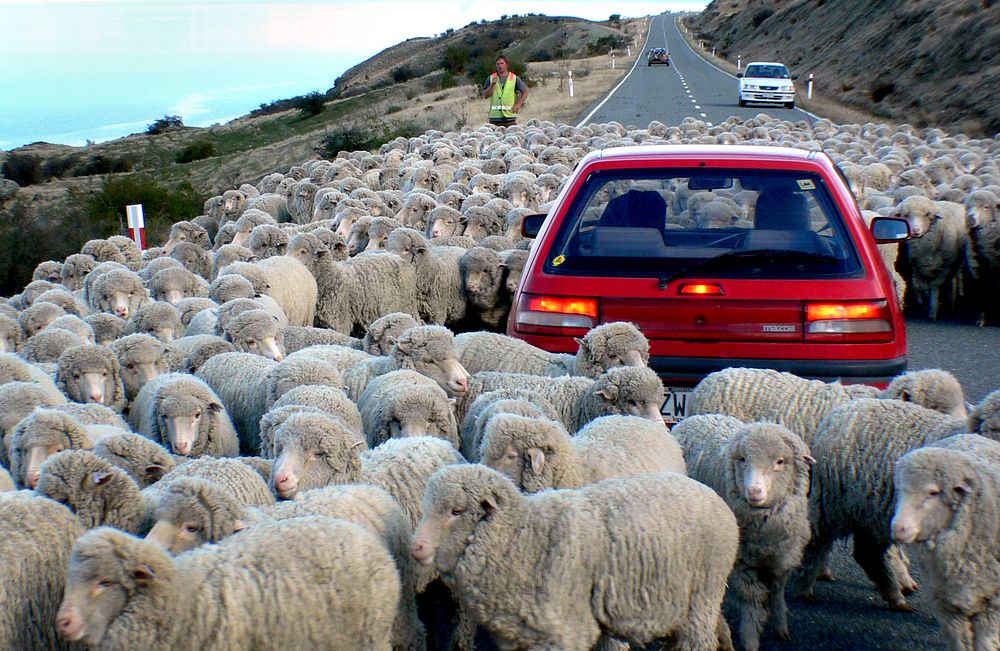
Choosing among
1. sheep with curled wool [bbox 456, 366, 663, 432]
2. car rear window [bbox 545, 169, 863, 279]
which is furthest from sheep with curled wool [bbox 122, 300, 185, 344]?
car rear window [bbox 545, 169, 863, 279]

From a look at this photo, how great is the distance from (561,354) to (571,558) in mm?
2421

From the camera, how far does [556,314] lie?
581 centimetres

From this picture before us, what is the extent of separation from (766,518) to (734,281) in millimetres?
1491

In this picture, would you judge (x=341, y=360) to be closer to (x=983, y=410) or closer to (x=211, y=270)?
(x=983, y=410)

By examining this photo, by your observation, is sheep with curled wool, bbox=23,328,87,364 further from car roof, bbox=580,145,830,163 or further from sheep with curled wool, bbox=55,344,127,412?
car roof, bbox=580,145,830,163

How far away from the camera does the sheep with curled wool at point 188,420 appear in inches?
212

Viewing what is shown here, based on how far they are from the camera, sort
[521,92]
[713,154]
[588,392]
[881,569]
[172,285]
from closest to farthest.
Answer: [881,569], [588,392], [713,154], [172,285], [521,92]

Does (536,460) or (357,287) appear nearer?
(536,460)

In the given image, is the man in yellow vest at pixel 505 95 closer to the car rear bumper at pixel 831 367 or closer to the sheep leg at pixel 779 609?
the car rear bumper at pixel 831 367

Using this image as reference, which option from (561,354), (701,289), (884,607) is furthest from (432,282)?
(884,607)

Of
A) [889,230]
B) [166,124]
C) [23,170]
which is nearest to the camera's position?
[889,230]

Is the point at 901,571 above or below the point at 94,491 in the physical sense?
below

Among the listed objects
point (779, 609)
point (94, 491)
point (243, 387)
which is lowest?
point (779, 609)

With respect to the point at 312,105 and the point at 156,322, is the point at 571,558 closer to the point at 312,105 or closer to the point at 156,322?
the point at 156,322
